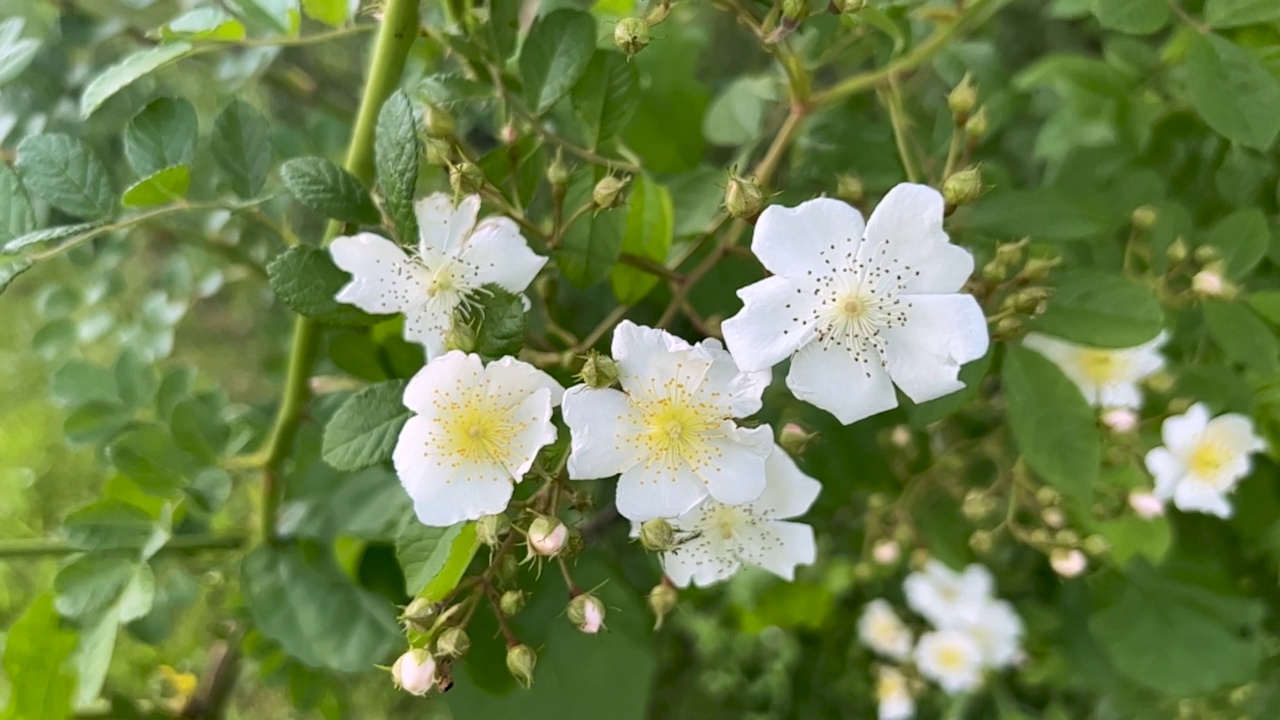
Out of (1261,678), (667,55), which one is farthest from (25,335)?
(1261,678)

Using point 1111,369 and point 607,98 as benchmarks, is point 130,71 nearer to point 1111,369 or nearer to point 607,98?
point 607,98

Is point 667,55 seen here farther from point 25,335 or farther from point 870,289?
point 25,335

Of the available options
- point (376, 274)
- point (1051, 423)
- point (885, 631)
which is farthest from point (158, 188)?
point (885, 631)

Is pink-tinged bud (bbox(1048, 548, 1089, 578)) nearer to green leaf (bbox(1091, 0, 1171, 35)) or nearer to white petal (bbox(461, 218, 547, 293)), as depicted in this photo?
green leaf (bbox(1091, 0, 1171, 35))

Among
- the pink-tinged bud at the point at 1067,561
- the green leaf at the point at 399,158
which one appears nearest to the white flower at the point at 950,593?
the pink-tinged bud at the point at 1067,561

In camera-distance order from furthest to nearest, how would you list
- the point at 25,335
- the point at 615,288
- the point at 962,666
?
the point at 25,335 → the point at 962,666 → the point at 615,288

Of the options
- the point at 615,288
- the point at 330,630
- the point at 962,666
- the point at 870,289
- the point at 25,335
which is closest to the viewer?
the point at 870,289

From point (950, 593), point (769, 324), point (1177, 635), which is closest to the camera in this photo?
point (769, 324)
